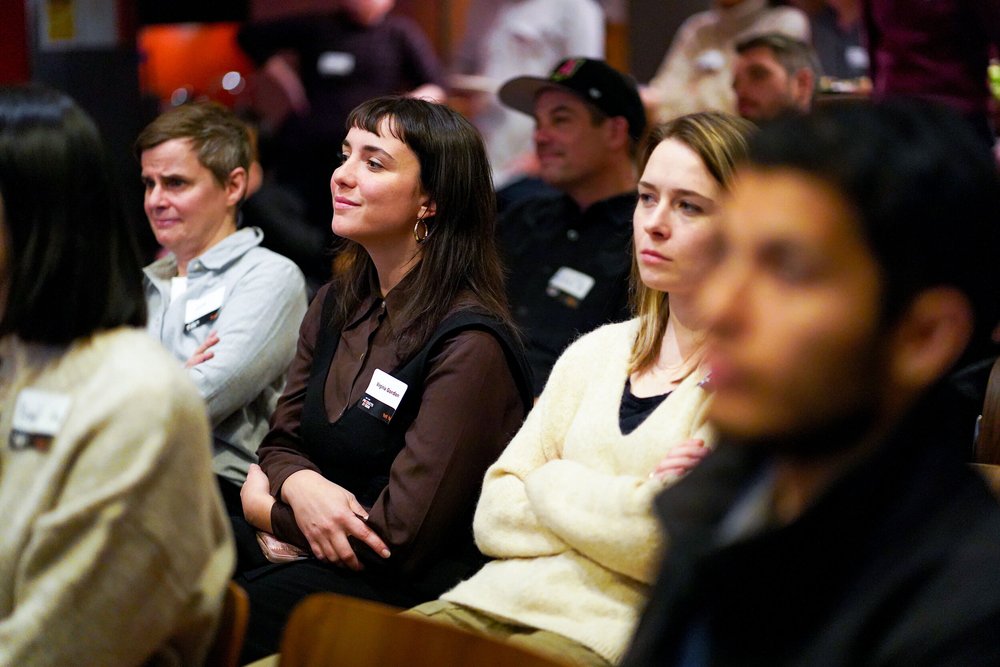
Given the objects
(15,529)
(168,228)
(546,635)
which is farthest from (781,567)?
(168,228)

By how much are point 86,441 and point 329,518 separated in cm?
81

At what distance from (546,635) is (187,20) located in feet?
20.3

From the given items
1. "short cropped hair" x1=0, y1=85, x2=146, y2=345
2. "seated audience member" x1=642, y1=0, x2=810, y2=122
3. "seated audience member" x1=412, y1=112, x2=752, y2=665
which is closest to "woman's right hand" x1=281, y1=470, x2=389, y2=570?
"seated audience member" x1=412, y1=112, x2=752, y2=665

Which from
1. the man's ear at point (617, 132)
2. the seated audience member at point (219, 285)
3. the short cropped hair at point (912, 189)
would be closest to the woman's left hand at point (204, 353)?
the seated audience member at point (219, 285)

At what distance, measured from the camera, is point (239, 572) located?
7.82ft

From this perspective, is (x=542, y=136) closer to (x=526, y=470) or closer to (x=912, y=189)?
(x=526, y=470)

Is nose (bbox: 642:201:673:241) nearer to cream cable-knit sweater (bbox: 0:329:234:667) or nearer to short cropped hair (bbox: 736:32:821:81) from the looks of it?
cream cable-knit sweater (bbox: 0:329:234:667)

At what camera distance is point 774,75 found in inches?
154

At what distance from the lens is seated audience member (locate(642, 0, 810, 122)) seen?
4574 millimetres

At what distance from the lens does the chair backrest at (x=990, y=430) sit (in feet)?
7.19

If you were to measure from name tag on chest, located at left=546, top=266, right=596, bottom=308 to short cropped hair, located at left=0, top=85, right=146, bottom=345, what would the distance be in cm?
193

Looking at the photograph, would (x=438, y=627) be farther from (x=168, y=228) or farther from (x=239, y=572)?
(x=168, y=228)

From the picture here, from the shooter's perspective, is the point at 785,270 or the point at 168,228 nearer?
the point at 785,270

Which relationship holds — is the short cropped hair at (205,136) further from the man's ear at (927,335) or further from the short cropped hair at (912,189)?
the man's ear at (927,335)
